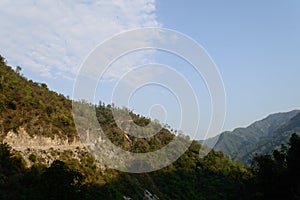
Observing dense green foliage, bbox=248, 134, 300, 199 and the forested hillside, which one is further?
the forested hillside

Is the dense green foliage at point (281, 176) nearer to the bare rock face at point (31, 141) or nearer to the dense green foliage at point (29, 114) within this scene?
the bare rock face at point (31, 141)

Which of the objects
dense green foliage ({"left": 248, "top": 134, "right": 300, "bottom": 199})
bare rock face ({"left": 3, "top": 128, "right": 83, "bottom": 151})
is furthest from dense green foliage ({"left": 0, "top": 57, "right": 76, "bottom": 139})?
dense green foliage ({"left": 248, "top": 134, "right": 300, "bottom": 199})

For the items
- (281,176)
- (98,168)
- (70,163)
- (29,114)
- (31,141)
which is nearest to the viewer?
(281,176)

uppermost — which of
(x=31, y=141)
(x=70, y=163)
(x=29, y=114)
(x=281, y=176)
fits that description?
(x=29, y=114)

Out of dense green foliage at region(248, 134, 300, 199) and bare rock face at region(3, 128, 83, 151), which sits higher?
bare rock face at region(3, 128, 83, 151)

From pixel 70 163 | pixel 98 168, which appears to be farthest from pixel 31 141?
pixel 98 168

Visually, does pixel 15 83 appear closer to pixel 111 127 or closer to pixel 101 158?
pixel 101 158

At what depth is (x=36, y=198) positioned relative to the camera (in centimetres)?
1583

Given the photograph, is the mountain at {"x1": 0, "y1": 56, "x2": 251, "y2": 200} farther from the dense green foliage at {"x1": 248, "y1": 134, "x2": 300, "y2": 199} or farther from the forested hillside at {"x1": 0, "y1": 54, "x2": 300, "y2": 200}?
the dense green foliage at {"x1": 248, "y1": 134, "x2": 300, "y2": 199}

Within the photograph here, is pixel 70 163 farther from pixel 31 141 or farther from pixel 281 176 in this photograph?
pixel 281 176

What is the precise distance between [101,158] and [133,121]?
20635 millimetres

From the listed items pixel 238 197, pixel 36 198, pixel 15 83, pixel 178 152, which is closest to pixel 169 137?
pixel 178 152

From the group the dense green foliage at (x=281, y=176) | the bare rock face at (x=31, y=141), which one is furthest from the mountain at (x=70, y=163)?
the dense green foliage at (x=281, y=176)

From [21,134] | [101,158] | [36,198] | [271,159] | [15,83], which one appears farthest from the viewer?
[101,158]
